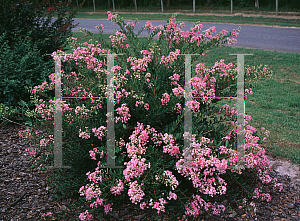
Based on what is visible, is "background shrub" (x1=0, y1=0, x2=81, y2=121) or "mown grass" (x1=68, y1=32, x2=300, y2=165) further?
"background shrub" (x1=0, y1=0, x2=81, y2=121)

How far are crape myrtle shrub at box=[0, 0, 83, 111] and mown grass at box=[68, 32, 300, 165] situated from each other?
2.65ft

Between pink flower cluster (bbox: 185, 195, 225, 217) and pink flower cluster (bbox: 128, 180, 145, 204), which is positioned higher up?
pink flower cluster (bbox: 128, 180, 145, 204)

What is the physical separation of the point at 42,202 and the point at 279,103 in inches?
190

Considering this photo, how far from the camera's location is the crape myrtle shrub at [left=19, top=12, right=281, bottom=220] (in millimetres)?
2447

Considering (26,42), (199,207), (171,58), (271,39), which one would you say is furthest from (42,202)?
(271,39)

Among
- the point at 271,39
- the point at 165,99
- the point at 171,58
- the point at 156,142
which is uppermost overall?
the point at 271,39

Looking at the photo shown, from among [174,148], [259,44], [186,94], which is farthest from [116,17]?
[259,44]

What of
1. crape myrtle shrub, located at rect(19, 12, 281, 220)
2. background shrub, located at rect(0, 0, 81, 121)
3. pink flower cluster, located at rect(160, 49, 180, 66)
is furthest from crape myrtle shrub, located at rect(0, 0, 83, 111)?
pink flower cluster, located at rect(160, 49, 180, 66)

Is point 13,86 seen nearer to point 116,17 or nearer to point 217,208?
point 116,17

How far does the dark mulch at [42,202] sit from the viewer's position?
272cm

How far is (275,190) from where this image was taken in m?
3.11

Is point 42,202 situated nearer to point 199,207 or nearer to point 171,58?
point 199,207

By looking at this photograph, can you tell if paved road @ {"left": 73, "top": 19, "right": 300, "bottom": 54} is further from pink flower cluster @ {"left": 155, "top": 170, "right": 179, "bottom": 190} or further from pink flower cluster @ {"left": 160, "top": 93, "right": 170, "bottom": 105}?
pink flower cluster @ {"left": 155, "top": 170, "right": 179, "bottom": 190}

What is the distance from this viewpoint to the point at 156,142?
8.51 feet
